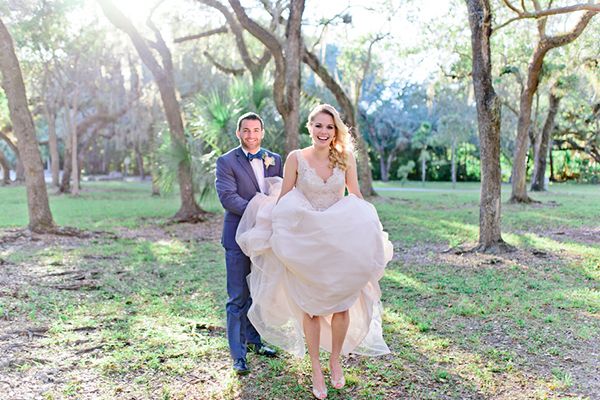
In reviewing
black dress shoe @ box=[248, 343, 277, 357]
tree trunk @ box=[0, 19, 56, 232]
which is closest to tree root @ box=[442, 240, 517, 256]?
black dress shoe @ box=[248, 343, 277, 357]

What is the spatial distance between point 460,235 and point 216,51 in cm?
1179

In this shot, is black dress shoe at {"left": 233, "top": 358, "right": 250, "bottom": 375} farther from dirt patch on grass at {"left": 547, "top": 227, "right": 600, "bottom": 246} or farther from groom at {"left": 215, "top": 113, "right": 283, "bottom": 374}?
dirt patch on grass at {"left": 547, "top": 227, "right": 600, "bottom": 246}

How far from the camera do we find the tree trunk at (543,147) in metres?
21.8

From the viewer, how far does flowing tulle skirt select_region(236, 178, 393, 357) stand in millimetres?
3404

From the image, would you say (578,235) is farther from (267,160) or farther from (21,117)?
(21,117)

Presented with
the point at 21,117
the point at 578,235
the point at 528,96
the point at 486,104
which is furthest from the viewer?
the point at 528,96

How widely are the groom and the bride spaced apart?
152 millimetres

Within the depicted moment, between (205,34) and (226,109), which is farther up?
(205,34)

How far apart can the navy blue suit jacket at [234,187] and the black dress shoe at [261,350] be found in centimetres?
94

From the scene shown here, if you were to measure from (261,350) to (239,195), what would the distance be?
1.28 m

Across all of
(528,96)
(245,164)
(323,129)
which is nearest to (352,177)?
(323,129)

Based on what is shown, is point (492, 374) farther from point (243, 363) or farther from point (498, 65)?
point (498, 65)

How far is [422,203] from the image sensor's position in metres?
19.2

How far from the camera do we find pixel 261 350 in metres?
4.32
